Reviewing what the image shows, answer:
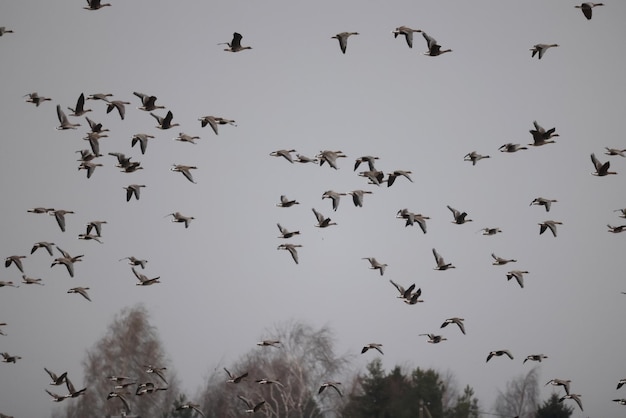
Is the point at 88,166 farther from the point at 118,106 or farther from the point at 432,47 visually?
the point at 432,47

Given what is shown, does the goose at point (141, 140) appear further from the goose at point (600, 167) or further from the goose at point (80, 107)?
the goose at point (600, 167)

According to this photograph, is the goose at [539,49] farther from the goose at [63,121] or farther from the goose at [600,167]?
the goose at [63,121]

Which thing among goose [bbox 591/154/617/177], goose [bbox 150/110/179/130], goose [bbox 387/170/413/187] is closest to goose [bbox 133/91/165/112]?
goose [bbox 150/110/179/130]

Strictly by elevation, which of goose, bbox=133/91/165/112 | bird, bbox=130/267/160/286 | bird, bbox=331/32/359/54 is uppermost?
bird, bbox=331/32/359/54

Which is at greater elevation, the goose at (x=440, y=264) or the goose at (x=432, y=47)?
the goose at (x=432, y=47)

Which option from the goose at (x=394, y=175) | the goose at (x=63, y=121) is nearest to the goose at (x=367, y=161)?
the goose at (x=394, y=175)

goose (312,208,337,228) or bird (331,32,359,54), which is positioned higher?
bird (331,32,359,54)

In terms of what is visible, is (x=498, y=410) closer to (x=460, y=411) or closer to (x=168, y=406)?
(x=168, y=406)

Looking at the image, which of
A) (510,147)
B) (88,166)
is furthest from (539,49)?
(88,166)

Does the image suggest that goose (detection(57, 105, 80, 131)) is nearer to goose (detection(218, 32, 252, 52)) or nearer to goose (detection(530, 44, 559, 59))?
goose (detection(218, 32, 252, 52))

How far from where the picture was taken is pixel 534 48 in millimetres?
33531

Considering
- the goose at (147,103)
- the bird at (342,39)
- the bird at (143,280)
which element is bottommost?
the bird at (143,280)

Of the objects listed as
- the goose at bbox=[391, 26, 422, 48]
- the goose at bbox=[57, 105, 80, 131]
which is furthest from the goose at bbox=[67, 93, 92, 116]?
the goose at bbox=[391, 26, 422, 48]

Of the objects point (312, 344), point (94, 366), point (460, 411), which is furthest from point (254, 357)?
point (460, 411)
